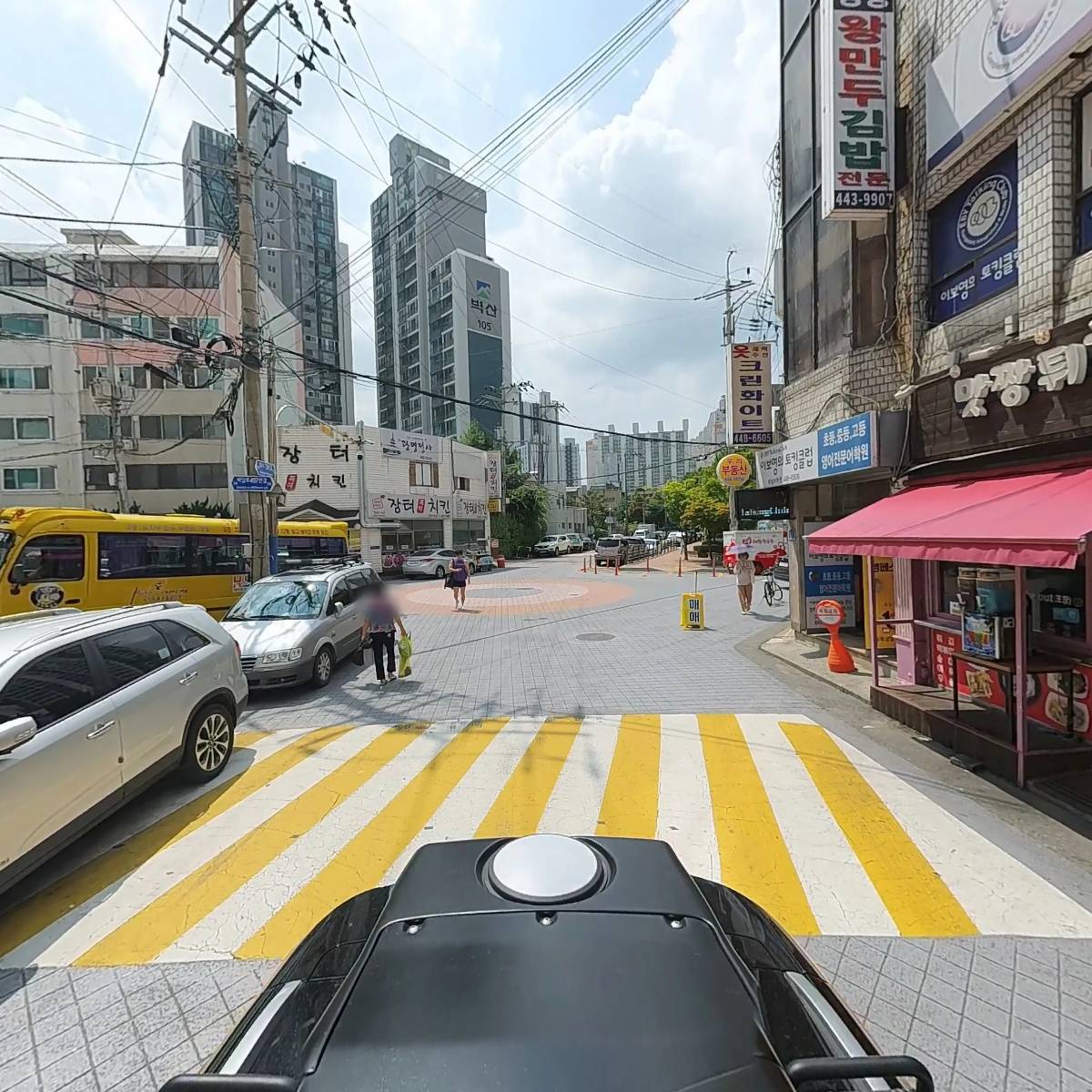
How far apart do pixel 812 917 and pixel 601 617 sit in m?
12.0

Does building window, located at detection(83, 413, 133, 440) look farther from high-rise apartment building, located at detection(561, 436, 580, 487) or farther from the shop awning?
high-rise apartment building, located at detection(561, 436, 580, 487)

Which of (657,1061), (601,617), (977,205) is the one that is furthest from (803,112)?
(657,1061)

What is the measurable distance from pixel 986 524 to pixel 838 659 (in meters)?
4.35

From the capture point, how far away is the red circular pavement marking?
58.0 feet

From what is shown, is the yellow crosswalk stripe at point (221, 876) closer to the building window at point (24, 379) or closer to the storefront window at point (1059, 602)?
the storefront window at point (1059, 602)

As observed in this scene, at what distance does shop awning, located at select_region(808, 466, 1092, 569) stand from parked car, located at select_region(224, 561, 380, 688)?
22.9ft

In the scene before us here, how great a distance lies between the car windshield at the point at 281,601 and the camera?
30.3 ft

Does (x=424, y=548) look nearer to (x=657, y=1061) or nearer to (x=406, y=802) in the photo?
(x=406, y=802)

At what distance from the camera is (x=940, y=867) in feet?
12.9

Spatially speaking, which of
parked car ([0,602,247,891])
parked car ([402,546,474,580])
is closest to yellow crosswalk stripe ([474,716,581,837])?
parked car ([0,602,247,891])

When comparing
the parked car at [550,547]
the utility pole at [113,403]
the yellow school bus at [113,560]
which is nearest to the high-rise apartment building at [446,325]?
the parked car at [550,547]

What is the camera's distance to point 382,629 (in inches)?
356

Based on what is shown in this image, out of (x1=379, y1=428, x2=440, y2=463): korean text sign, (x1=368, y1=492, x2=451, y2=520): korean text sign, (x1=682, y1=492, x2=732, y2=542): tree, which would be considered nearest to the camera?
(x1=368, y1=492, x2=451, y2=520): korean text sign

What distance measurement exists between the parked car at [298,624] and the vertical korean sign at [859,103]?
Answer: 9117 mm
